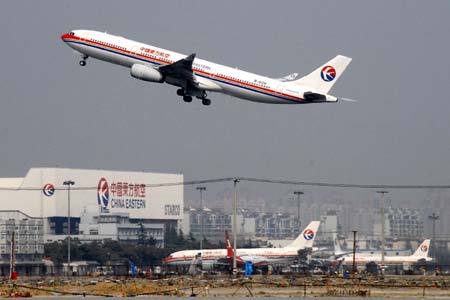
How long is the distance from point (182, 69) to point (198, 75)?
210 centimetres

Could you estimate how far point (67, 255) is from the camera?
18100 cm

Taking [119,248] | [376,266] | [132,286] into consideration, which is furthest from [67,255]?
[132,286]

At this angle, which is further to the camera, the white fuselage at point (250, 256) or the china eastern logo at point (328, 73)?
the white fuselage at point (250, 256)

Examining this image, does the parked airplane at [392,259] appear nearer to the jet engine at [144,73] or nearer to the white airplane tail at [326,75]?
the white airplane tail at [326,75]

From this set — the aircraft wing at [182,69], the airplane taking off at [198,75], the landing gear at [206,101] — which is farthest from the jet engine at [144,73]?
the landing gear at [206,101]

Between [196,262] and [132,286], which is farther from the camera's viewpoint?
[196,262]

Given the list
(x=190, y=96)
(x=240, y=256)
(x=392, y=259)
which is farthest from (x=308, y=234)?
(x=190, y=96)

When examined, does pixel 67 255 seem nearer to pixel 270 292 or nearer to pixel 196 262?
pixel 196 262

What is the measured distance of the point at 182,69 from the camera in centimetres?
11769

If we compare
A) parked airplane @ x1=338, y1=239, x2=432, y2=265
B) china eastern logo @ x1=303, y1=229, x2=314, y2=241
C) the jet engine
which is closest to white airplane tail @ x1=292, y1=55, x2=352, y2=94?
the jet engine

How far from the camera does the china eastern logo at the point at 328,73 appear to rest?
120625mm

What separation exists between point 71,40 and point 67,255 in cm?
6496

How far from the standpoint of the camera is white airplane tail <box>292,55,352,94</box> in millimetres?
119250

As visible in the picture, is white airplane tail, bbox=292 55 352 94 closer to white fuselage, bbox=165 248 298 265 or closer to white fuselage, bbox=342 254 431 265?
white fuselage, bbox=165 248 298 265
